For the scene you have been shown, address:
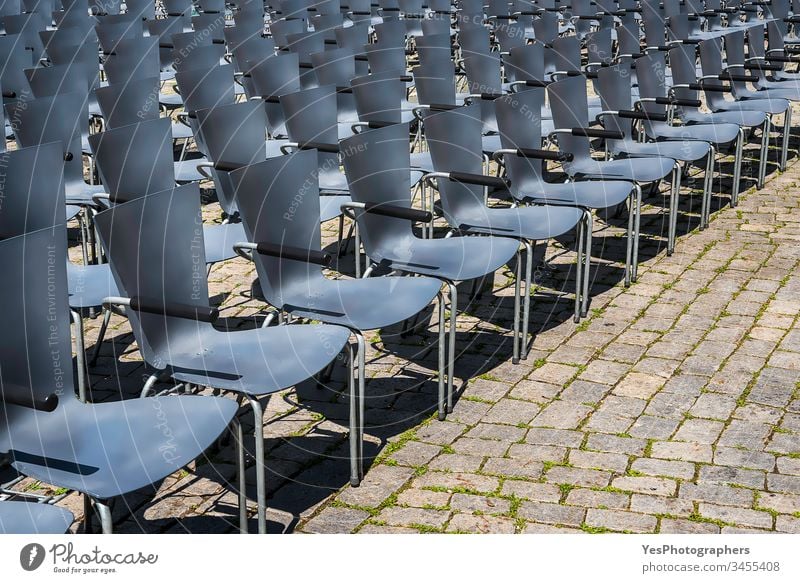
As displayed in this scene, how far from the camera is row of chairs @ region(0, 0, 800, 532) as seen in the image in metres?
3.58

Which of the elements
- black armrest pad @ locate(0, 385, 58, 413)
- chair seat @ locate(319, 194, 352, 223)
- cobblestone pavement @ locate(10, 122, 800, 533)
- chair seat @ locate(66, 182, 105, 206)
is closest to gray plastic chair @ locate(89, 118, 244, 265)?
chair seat @ locate(319, 194, 352, 223)

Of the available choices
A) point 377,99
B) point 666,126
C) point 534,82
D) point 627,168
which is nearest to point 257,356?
point 377,99

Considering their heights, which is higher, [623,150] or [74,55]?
[74,55]

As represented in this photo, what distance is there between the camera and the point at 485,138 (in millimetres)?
7465

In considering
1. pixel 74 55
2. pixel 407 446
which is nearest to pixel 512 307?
pixel 407 446

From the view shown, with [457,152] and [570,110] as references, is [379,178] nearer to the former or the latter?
[457,152]

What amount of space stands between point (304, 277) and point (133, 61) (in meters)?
3.46

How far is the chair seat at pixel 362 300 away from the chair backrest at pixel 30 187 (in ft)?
3.50

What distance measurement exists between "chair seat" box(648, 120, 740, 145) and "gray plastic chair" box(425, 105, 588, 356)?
2111 millimetres

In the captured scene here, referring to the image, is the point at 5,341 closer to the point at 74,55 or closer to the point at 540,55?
the point at 74,55

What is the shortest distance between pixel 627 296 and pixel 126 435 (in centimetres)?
358

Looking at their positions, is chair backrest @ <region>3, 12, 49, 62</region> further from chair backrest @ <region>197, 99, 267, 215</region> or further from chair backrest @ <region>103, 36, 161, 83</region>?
chair backrest @ <region>197, 99, 267, 215</region>
